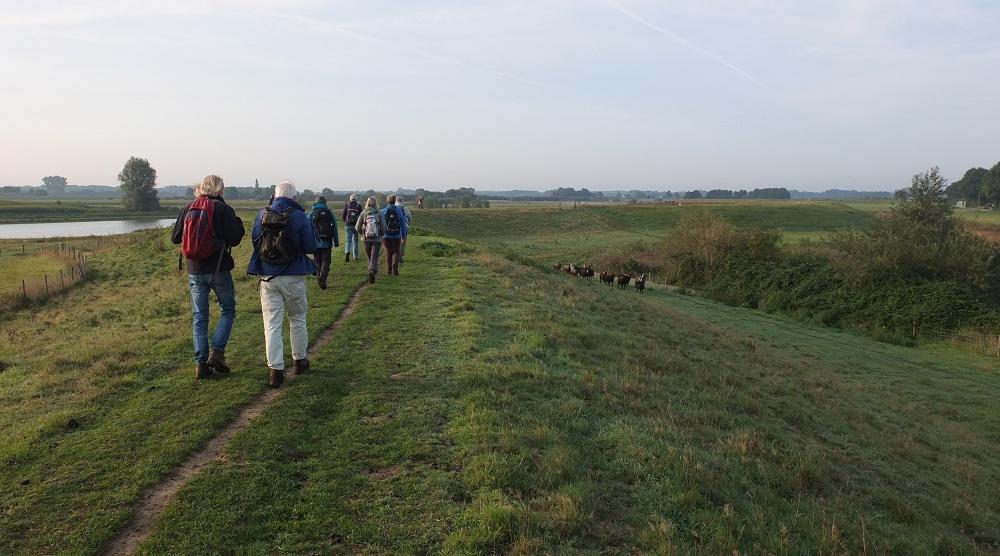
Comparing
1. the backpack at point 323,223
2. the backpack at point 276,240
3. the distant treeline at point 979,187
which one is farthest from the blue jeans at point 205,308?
the distant treeline at point 979,187

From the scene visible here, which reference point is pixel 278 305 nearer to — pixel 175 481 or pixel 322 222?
pixel 175 481

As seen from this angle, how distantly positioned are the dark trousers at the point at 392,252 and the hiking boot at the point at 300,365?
8.35 m

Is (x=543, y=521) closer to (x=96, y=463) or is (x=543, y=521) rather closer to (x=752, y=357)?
(x=96, y=463)

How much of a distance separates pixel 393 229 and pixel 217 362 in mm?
8175

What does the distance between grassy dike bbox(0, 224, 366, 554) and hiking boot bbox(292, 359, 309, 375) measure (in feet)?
1.35

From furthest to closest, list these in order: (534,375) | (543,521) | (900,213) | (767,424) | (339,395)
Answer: (900,213), (767,424), (534,375), (339,395), (543,521)

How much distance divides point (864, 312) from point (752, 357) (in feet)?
70.9

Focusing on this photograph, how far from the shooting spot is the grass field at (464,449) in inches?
173

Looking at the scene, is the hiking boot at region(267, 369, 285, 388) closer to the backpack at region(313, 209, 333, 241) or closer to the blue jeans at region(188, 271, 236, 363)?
the blue jeans at region(188, 271, 236, 363)

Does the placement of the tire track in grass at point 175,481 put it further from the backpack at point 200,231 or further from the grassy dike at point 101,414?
the backpack at point 200,231

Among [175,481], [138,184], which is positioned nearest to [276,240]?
[175,481]

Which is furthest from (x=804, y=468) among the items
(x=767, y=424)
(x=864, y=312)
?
(x=864, y=312)

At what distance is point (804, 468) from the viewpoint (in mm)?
6539

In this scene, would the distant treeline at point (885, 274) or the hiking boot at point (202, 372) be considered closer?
the hiking boot at point (202, 372)
